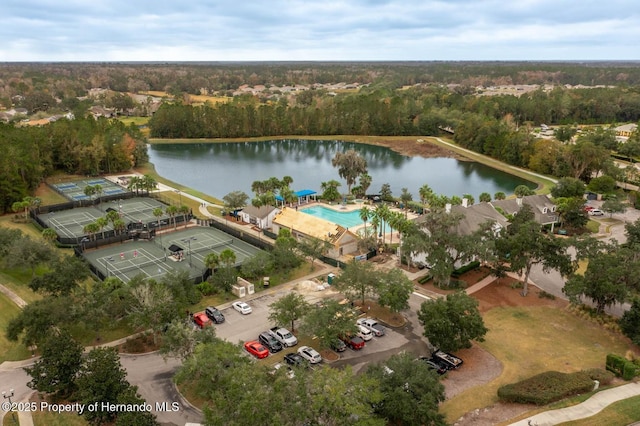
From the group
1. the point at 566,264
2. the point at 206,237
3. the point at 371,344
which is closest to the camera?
the point at 371,344

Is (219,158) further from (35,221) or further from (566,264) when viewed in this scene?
(566,264)

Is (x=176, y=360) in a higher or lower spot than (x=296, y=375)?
lower

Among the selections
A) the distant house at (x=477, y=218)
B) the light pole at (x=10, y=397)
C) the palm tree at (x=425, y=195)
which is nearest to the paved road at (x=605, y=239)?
the distant house at (x=477, y=218)

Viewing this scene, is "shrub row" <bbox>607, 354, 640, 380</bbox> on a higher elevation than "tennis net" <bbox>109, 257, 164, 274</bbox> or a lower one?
higher

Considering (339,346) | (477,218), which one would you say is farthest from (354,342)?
(477,218)

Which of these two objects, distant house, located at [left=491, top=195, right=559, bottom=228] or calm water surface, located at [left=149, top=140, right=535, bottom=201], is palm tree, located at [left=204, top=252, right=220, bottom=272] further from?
calm water surface, located at [left=149, top=140, right=535, bottom=201]

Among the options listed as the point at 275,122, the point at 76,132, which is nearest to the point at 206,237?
the point at 76,132

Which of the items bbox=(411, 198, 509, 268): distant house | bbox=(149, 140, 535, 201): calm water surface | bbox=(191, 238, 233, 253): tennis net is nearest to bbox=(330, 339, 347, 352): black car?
Answer: bbox=(411, 198, 509, 268): distant house

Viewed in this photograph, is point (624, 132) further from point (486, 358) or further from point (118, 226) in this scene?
point (118, 226)
